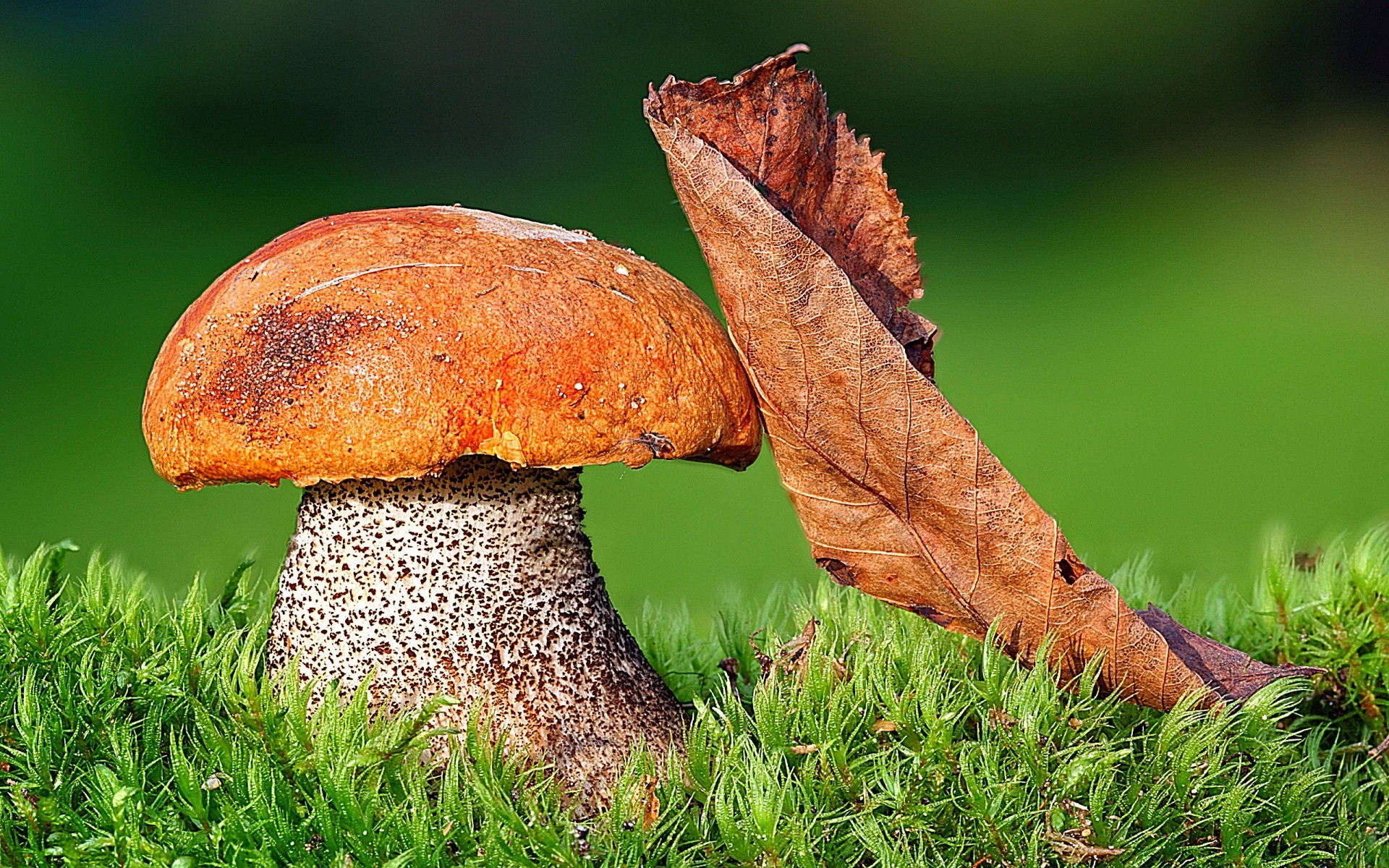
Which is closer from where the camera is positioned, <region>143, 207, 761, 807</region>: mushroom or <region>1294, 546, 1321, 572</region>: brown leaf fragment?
<region>143, 207, 761, 807</region>: mushroom

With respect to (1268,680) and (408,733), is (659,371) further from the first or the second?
(1268,680)

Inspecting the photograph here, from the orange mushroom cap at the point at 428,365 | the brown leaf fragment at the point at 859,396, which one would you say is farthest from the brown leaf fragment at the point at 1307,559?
the orange mushroom cap at the point at 428,365

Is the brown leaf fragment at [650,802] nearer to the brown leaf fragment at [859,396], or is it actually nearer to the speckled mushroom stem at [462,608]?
the speckled mushroom stem at [462,608]

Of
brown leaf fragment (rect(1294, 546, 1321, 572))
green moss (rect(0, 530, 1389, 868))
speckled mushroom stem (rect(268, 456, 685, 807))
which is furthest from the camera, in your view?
brown leaf fragment (rect(1294, 546, 1321, 572))

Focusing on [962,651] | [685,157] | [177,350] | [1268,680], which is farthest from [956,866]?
[177,350]

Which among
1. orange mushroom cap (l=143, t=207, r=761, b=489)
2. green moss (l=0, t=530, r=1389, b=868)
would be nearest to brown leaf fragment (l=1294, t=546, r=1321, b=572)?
green moss (l=0, t=530, r=1389, b=868)

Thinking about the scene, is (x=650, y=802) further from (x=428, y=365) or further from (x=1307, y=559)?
(x=1307, y=559)

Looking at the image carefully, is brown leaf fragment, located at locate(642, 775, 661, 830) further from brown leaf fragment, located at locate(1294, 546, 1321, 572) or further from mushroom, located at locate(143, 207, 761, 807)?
brown leaf fragment, located at locate(1294, 546, 1321, 572)

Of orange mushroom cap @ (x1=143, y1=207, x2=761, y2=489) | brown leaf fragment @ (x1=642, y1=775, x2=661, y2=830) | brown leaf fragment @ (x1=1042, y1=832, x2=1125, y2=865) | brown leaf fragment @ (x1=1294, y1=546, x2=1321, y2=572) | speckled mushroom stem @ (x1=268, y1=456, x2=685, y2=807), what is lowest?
brown leaf fragment @ (x1=1042, y1=832, x2=1125, y2=865)
